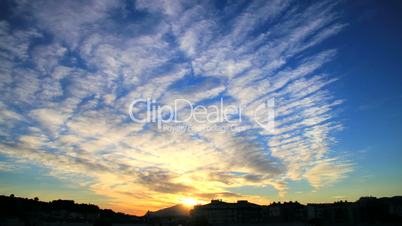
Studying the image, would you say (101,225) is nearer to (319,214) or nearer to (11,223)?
(11,223)

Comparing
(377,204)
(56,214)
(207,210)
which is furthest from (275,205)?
(56,214)

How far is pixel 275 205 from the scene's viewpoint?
170750 millimetres

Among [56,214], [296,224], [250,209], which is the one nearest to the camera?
[296,224]

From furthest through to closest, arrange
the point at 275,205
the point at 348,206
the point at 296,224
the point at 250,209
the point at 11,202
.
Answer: the point at 250,209, the point at 275,205, the point at 348,206, the point at 11,202, the point at 296,224

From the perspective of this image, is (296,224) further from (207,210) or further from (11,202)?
(207,210)

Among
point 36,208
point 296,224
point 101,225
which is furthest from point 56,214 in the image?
point 296,224

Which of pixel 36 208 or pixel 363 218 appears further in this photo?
pixel 363 218

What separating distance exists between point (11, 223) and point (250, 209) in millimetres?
133732

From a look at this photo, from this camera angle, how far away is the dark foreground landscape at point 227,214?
7981cm

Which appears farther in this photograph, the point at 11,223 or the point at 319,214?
the point at 319,214

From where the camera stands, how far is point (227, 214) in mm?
181500

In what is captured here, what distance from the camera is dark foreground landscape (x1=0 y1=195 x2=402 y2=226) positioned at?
79.8 m

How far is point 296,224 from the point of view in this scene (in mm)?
69688

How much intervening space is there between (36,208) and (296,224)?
235 feet
